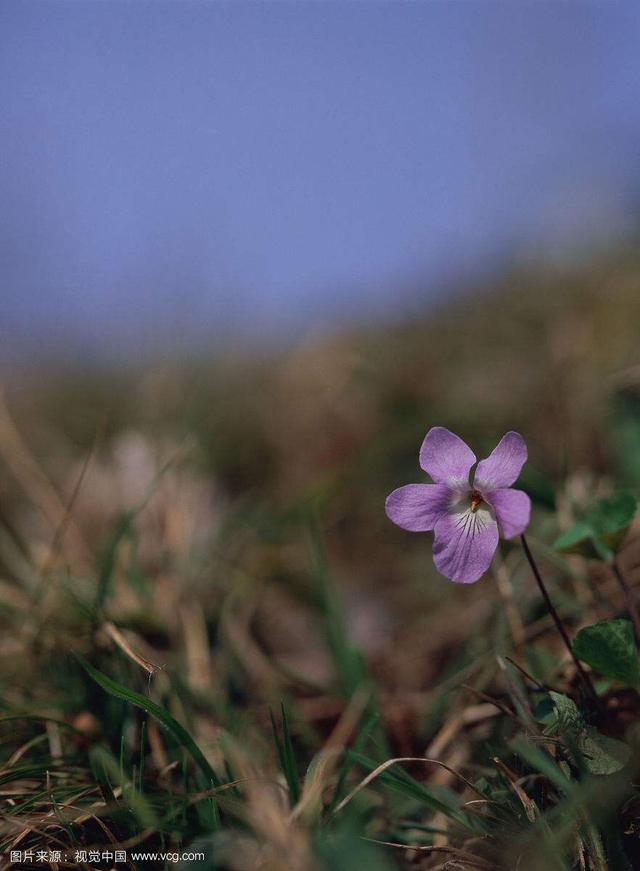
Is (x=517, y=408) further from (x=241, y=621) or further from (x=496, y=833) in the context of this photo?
(x=496, y=833)

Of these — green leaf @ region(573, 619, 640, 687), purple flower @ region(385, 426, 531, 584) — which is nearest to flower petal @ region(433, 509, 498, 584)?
purple flower @ region(385, 426, 531, 584)

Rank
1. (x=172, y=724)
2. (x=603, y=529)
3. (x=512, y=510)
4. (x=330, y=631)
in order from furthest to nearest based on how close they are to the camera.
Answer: (x=330, y=631) → (x=603, y=529) → (x=172, y=724) → (x=512, y=510)

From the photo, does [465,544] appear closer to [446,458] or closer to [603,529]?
[446,458]

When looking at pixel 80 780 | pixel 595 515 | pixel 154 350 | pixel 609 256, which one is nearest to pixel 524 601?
pixel 595 515

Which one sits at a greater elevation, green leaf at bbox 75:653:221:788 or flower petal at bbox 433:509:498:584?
flower petal at bbox 433:509:498:584

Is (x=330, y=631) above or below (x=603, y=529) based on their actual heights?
below

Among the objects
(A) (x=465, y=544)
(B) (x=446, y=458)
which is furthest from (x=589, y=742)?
(B) (x=446, y=458)

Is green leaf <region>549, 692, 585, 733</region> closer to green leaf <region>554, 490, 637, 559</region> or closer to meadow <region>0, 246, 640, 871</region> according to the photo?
meadow <region>0, 246, 640, 871</region>
